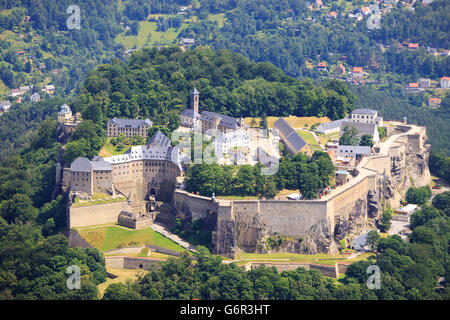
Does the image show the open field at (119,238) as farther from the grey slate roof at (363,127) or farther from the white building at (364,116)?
the white building at (364,116)

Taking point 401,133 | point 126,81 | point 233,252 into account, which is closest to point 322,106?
point 401,133

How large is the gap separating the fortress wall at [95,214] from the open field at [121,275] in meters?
6.74

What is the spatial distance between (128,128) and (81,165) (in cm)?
1163

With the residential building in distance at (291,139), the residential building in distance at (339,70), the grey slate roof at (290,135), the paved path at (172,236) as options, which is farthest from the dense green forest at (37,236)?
the residential building in distance at (339,70)

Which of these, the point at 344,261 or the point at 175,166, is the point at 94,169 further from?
the point at 344,261

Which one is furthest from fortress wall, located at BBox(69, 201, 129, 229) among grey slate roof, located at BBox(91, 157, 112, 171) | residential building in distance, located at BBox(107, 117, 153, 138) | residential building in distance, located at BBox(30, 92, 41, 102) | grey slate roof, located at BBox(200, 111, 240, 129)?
residential building in distance, located at BBox(30, 92, 41, 102)

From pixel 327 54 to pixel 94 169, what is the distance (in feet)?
364

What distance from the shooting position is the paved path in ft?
294

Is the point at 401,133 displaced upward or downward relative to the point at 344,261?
upward

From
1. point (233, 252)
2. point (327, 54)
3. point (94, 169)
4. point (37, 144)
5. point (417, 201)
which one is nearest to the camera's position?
point (233, 252)

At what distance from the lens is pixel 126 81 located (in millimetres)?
115188

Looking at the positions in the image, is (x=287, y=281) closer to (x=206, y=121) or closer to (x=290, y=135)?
(x=290, y=135)

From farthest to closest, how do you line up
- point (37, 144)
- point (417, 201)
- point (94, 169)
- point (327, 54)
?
point (327, 54) → point (37, 144) → point (417, 201) → point (94, 169)

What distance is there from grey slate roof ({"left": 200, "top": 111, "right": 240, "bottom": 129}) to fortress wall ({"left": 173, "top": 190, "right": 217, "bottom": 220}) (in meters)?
13.7
